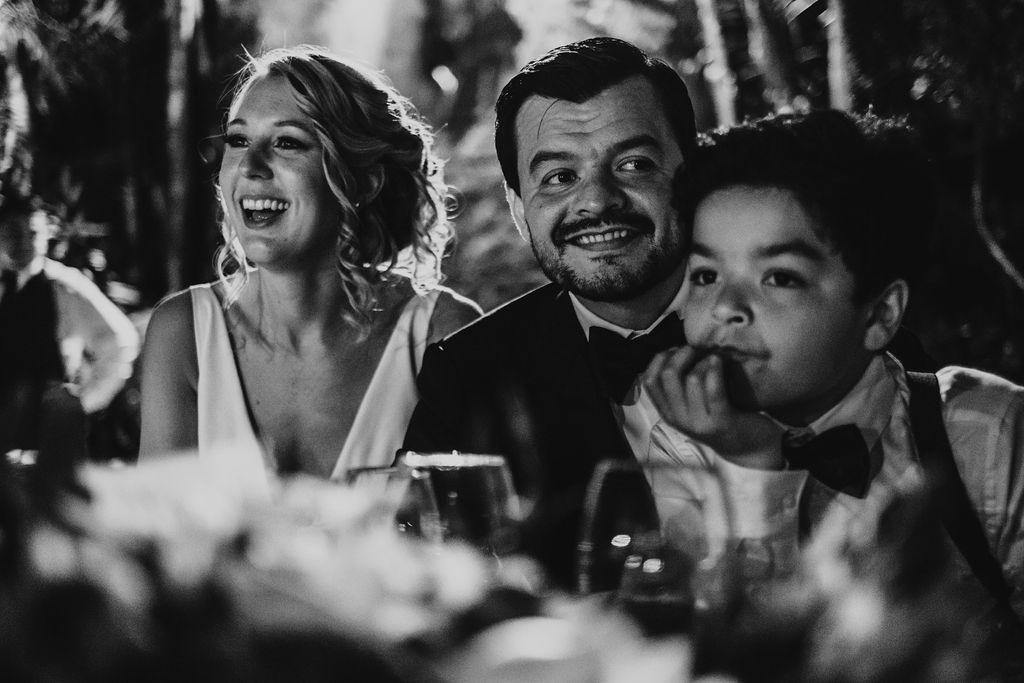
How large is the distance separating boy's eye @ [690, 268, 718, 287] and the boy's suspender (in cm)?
42

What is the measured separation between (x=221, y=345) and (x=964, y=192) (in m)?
4.73

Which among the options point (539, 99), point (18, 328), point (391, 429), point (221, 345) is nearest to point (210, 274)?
point (18, 328)

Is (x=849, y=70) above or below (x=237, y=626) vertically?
above

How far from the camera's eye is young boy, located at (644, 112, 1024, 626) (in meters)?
1.73

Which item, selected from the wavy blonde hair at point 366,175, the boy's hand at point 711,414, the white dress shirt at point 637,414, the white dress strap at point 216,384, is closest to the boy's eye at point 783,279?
the boy's hand at point 711,414

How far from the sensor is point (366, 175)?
10.1 feet

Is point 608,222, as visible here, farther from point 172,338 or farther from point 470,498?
point 172,338

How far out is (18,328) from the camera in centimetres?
443

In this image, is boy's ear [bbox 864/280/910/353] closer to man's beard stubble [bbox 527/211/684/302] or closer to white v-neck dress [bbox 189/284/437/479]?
man's beard stubble [bbox 527/211/684/302]

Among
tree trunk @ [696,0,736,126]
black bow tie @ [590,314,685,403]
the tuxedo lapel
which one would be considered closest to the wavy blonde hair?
the tuxedo lapel

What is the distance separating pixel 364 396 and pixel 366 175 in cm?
60

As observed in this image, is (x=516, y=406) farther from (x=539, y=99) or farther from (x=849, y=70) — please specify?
(x=849, y=70)

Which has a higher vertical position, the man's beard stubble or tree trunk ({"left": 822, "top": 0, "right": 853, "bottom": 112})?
tree trunk ({"left": 822, "top": 0, "right": 853, "bottom": 112})

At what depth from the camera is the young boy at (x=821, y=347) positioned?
1.73 m
